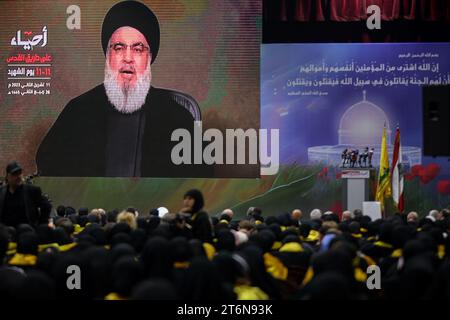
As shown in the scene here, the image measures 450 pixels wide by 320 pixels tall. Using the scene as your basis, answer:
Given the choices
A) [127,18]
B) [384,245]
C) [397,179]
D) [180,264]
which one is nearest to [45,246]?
[180,264]

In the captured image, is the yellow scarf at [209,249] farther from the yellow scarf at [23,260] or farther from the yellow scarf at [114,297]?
the yellow scarf at [114,297]

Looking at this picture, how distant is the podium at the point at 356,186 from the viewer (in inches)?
707

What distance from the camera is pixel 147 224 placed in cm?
942

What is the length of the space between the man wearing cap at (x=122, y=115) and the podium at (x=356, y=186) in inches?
135

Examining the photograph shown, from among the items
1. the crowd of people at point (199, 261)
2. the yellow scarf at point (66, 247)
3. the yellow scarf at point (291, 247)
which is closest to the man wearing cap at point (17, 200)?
the crowd of people at point (199, 261)

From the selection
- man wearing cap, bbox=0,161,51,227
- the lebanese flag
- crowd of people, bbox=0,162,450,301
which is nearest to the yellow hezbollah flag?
the lebanese flag

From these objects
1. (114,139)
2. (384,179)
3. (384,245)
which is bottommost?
(384,245)

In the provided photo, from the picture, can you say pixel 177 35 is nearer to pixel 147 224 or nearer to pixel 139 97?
pixel 139 97

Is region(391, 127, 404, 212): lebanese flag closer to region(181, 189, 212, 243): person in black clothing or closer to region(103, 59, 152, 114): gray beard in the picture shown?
region(103, 59, 152, 114): gray beard

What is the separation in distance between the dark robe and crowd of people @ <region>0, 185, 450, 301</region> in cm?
930

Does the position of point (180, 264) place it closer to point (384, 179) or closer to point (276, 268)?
point (276, 268)

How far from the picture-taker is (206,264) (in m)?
4.88

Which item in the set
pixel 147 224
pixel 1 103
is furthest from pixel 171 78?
pixel 147 224

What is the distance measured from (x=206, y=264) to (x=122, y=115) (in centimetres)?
1410
